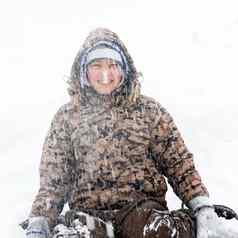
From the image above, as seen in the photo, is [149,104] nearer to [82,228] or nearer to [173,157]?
[173,157]

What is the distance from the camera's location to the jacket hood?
4367 millimetres

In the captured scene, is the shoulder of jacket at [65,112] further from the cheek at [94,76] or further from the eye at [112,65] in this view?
the eye at [112,65]

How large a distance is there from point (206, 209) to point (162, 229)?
1.53ft

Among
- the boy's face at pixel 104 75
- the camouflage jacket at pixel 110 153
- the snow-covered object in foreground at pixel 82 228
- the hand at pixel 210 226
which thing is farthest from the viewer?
the boy's face at pixel 104 75

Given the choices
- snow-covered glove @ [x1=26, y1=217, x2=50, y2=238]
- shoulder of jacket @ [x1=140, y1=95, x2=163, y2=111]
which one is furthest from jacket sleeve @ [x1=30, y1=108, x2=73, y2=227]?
shoulder of jacket @ [x1=140, y1=95, x2=163, y2=111]

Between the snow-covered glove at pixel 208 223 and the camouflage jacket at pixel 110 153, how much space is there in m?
0.12

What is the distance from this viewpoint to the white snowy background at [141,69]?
7.02m

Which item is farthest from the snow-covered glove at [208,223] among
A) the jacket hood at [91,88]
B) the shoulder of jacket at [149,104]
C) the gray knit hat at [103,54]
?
the gray knit hat at [103,54]

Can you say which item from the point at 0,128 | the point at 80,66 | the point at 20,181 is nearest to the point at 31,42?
the point at 0,128

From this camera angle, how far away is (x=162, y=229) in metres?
3.56

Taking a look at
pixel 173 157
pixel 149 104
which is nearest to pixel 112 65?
pixel 149 104

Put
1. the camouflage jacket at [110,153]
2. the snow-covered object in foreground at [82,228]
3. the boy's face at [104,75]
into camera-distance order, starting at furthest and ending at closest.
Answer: the boy's face at [104,75] → the camouflage jacket at [110,153] → the snow-covered object in foreground at [82,228]

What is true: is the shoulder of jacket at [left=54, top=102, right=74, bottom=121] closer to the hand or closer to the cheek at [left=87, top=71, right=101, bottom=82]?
the cheek at [left=87, top=71, right=101, bottom=82]

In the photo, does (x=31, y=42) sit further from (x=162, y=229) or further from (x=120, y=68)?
(x=162, y=229)
